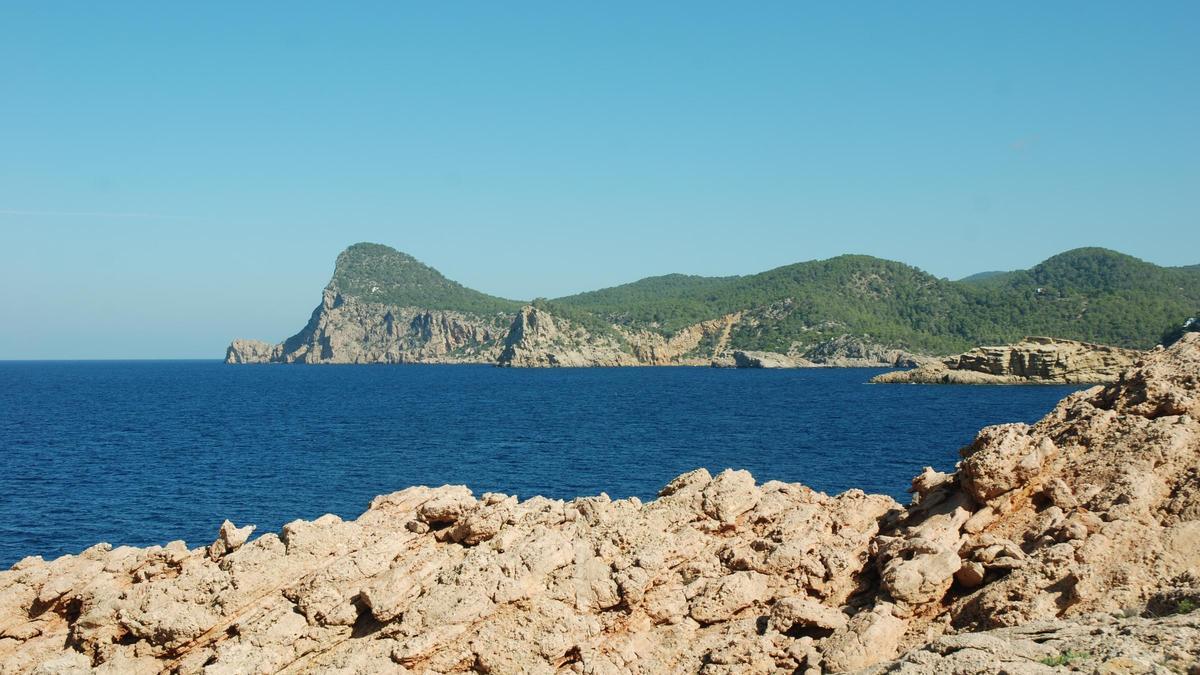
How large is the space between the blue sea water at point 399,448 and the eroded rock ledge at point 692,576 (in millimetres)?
22600

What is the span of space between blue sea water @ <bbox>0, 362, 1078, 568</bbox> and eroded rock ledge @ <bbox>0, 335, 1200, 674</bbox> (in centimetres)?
2260

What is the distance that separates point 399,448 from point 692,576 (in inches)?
2205

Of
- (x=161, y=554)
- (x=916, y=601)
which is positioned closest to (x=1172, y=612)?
(x=916, y=601)

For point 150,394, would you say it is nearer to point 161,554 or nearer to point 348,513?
point 348,513

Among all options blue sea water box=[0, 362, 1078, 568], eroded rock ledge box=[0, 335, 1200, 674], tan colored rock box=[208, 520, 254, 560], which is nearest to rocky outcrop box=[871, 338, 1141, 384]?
blue sea water box=[0, 362, 1078, 568]

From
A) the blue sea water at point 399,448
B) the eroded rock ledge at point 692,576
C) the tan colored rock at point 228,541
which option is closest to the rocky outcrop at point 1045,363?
the blue sea water at point 399,448

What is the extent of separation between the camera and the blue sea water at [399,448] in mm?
48344

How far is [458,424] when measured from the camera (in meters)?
92.6

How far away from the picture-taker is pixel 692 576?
20406 mm

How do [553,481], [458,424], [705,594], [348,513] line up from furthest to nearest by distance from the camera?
[458,424], [553,481], [348,513], [705,594]

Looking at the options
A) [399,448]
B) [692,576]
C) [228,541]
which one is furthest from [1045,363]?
[228,541]

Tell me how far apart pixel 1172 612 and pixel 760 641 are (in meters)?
7.06

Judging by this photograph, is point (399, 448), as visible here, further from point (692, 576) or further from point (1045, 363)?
point (1045, 363)

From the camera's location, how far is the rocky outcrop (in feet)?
468
